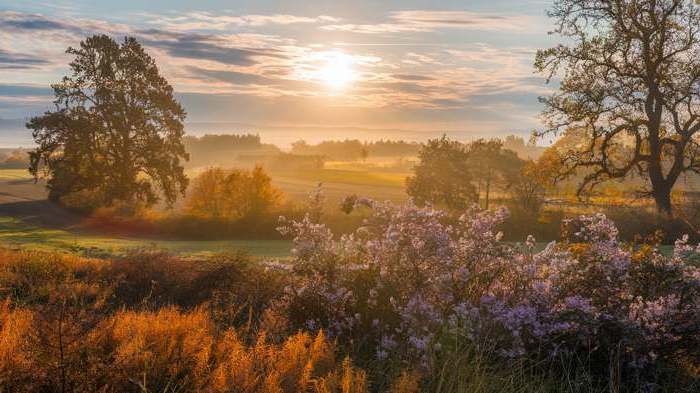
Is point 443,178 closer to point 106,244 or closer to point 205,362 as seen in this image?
point 106,244

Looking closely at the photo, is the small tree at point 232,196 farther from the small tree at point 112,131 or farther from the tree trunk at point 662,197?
the tree trunk at point 662,197

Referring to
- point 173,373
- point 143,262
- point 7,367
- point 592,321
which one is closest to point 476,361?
point 592,321

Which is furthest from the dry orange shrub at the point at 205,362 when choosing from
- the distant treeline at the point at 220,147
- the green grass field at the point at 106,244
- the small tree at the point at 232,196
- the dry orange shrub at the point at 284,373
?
the distant treeline at the point at 220,147

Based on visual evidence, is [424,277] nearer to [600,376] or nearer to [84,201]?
[600,376]

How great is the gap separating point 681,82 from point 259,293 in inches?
1042

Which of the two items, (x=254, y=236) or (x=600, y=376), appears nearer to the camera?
(x=600, y=376)

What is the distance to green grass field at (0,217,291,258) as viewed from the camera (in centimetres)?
2622

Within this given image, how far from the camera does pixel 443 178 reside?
44.6m

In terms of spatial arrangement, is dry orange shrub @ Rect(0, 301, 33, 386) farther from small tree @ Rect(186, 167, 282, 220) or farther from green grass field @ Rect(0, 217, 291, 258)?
small tree @ Rect(186, 167, 282, 220)

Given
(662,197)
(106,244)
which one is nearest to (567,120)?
(662,197)

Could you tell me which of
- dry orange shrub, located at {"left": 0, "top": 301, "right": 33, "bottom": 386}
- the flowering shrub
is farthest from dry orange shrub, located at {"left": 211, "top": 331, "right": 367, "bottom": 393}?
dry orange shrub, located at {"left": 0, "top": 301, "right": 33, "bottom": 386}

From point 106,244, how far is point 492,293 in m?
25.6

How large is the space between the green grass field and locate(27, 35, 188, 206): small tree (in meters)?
4.61

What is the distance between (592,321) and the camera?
7547mm
